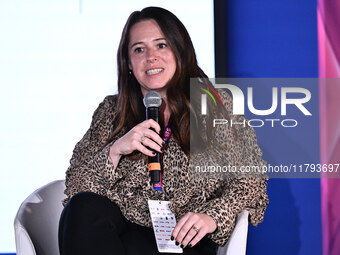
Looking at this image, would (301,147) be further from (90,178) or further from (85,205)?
(85,205)

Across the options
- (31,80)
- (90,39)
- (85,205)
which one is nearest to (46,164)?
(31,80)

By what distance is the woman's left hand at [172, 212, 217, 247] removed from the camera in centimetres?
155

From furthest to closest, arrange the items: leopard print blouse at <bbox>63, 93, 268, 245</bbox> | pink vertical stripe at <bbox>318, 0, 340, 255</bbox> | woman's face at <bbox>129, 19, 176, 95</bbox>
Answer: pink vertical stripe at <bbox>318, 0, 340, 255</bbox> < woman's face at <bbox>129, 19, 176, 95</bbox> < leopard print blouse at <bbox>63, 93, 268, 245</bbox>

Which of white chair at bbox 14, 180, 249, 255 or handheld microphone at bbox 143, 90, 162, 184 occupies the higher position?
handheld microphone at bbox 143, 90, 162, 184

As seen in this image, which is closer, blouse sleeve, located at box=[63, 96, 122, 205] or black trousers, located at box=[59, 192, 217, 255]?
black trousers, located at box=[59, 192, 217, 255]

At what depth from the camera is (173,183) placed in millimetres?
1827

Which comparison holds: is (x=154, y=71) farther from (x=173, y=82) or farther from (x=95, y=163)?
(x=95, y=163)

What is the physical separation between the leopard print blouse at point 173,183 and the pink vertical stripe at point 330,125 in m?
0.78

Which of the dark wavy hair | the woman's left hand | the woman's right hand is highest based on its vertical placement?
the dark wavy hair

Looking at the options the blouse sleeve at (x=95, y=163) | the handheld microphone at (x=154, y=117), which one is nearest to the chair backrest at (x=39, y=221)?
the blouse sleeve at (x=95, y=163)

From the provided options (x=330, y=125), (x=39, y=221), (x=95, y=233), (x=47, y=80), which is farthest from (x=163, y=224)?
(x=47, y=80)

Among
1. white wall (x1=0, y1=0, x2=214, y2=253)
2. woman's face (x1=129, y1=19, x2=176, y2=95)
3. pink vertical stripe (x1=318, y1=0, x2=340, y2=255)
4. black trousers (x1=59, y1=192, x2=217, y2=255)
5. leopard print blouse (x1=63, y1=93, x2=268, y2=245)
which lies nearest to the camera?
black trousers (x1=59, y1=192, x2=217, y2=255)

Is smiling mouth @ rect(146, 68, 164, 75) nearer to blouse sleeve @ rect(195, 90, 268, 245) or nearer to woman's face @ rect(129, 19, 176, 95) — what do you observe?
woman's face @ rect(129, 19, 176, 95)

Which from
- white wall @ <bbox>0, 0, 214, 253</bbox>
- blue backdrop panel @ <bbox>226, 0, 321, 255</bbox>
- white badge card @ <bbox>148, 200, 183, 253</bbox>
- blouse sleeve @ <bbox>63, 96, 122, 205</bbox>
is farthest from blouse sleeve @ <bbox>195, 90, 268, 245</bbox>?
white wall @ <bbox>0, 0, 214, 253</bbox>
